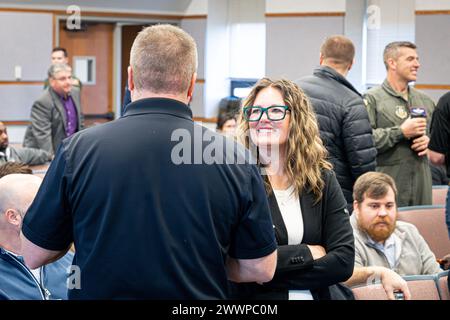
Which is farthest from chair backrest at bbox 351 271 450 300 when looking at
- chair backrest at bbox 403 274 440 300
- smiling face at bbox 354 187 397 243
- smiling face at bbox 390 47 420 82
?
smiling face at bbox 390 47 420 82

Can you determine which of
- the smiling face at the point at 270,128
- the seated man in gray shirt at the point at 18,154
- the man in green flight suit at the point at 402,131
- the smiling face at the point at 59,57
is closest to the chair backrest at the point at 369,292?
the smiling face at the point at 270,128

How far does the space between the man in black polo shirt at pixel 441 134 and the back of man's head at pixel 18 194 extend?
2619 mm

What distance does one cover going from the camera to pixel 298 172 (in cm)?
239

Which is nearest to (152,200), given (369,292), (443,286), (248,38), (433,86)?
(369,292)

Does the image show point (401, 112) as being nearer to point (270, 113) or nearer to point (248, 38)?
point (270, 113)

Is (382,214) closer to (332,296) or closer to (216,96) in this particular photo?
(332,296)

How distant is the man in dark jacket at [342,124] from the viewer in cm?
395

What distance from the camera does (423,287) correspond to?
10.5 ft

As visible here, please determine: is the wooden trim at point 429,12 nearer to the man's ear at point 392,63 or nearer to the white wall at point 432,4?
the white wall at point 432,4

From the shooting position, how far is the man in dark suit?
6.32 m

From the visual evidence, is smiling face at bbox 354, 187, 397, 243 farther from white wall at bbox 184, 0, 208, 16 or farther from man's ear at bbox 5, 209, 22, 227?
white wall at bbox 184, 0, 208, 16

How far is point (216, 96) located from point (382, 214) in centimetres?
699

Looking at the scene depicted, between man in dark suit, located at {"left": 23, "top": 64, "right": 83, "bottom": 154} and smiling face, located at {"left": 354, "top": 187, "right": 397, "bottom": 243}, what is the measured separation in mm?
3444

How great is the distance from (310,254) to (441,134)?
237 centimetres
